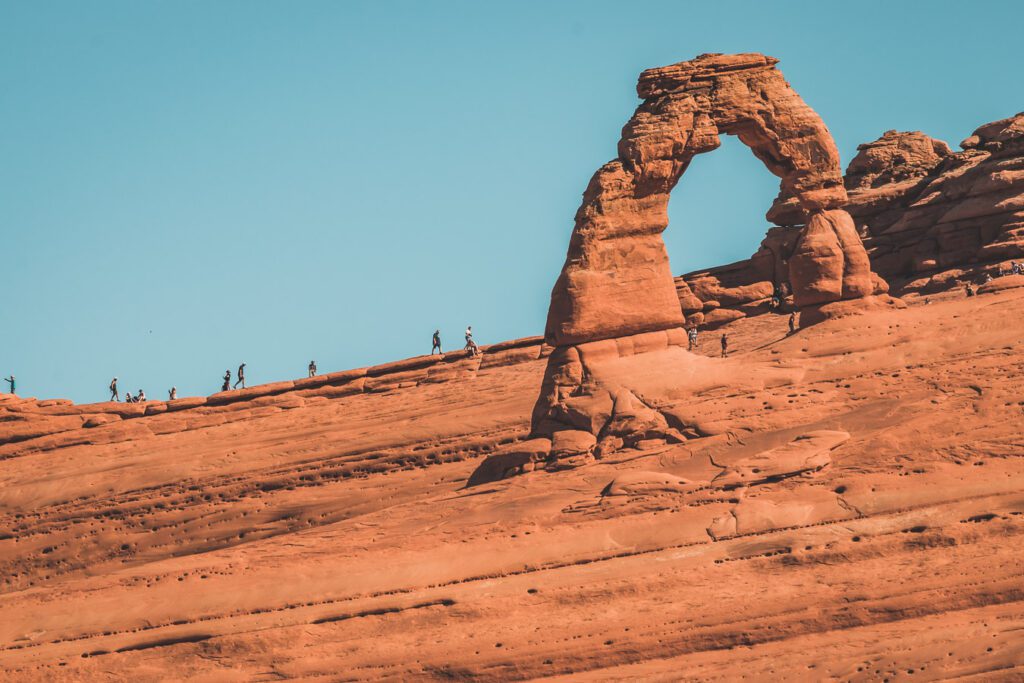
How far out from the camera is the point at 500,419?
41.2 m

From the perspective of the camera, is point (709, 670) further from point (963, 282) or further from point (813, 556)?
point (963, 282)

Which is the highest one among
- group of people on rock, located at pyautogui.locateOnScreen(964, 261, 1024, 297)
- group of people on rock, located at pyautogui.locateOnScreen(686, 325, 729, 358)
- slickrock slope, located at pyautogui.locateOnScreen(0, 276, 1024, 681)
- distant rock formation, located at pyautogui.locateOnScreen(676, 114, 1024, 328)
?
distant rock formation, located at pyautogui.locateOnScreen(676, 114, 1024, 328)

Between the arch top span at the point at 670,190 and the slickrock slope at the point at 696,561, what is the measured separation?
3.33 ft

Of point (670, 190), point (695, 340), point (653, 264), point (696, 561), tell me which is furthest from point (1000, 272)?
point (696, 561)

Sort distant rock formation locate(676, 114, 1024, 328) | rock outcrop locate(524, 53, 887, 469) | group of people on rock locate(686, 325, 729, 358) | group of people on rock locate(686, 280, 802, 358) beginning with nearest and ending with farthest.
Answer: rock outcrop locate(524, 53, 887, 469)
group of people on rock locate(686, 325, 729, 358)
group of people on rock locate(686, 280, 802, 358)
distant rock formation locate(676, 114, 1024, 328)

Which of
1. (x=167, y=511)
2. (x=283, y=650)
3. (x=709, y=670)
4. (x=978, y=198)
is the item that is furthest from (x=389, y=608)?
(x=978, y=198)

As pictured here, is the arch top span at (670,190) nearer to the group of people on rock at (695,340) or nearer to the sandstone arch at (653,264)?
the sandstone arch at (653,264)

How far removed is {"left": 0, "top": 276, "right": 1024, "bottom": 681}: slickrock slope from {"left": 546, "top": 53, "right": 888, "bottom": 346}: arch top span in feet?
3.33

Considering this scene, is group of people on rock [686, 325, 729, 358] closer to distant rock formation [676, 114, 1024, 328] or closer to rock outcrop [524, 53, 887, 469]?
distant rock formation [676, 114, 1024, 328]

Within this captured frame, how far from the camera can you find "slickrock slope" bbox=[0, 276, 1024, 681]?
86.2ft

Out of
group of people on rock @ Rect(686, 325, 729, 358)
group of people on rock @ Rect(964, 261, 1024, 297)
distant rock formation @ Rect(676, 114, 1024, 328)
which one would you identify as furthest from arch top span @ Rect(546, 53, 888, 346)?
distant rock formation @ Rect(676, 114, 1024, 328)

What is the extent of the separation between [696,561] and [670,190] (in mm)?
9162

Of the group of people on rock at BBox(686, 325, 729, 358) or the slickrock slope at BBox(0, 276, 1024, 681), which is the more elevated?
the group of people on rock at BBox(686, 325, 729, 358)

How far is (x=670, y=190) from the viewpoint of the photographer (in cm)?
3428
